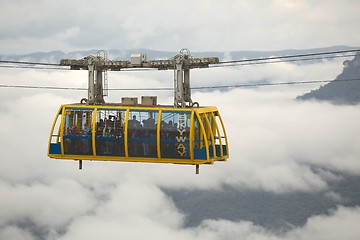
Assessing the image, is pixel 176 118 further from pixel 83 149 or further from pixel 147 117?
pixel 83 149

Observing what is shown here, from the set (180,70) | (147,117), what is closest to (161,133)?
(147,117)

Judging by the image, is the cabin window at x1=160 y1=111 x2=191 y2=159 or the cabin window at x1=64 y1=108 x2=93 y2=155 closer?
the cabin window at x1=160 y1=111 x2=191 y2=159

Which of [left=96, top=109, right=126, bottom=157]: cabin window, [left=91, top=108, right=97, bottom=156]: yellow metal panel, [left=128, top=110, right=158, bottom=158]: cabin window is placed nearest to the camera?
[left=128, top=110, right=158, bottom=158]: cabin window

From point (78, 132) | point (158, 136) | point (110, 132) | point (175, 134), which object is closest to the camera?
point (175, 134)

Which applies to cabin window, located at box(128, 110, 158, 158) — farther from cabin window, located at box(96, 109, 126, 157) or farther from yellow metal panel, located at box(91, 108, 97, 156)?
yellow metal panel, located at box(91, 108, 97, 156)

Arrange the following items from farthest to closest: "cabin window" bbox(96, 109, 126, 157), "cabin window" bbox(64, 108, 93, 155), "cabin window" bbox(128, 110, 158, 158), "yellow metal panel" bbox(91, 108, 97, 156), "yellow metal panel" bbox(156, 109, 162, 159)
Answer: "cabin window" bbox(64, 108, 93, 155) < "yellow metal panel" bbox(91, 108, 97, 156) < "cabin window" bbox(96, 109, 126, 157) < "cabin window" bbox(128, 110, 158, 158) < "yellow metal panel" bbox(156, 109, 162, 159)

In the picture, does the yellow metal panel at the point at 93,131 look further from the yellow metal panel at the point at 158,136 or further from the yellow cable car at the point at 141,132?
the yellow metal panel at the point at 158,136

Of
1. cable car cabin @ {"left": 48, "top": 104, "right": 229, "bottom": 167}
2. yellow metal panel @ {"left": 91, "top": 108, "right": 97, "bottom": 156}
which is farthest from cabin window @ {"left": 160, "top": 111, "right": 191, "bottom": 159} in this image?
yellow metal panel @ {"left": 91, "top": 108, "right": 97, "bottom": 156}

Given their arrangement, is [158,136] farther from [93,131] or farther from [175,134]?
[93,131]

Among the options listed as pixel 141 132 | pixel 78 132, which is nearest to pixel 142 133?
pixel 141 132
